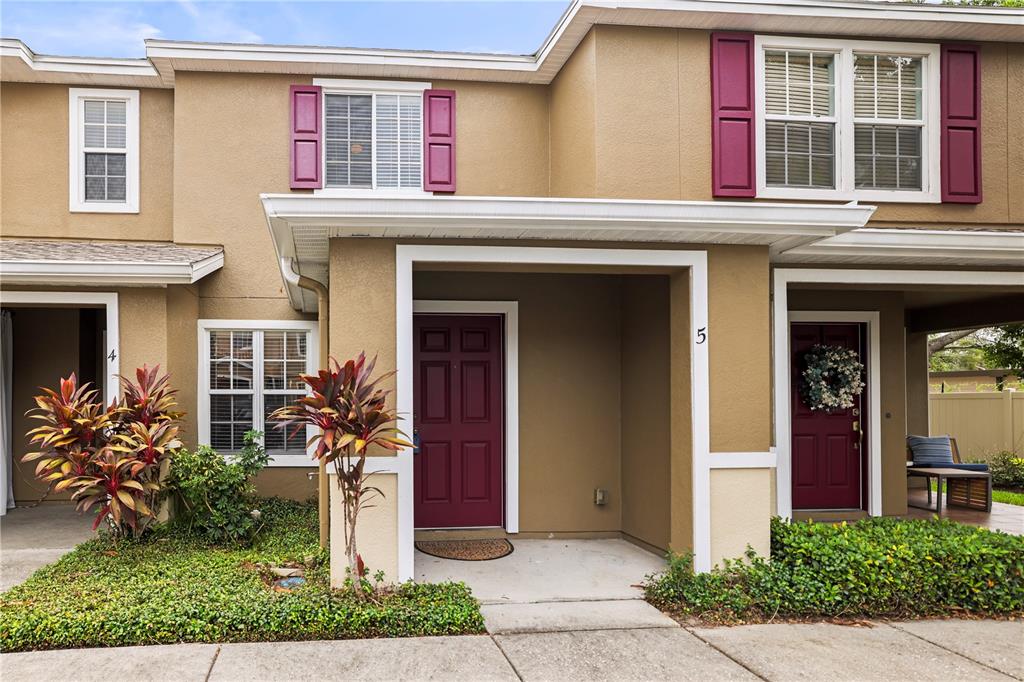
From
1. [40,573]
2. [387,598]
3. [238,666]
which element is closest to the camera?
[238,666]

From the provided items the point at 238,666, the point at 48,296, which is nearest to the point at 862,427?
the point at 238,666

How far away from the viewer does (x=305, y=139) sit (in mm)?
8859

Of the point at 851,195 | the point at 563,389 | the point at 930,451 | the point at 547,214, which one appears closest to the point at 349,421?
the point at 547,214

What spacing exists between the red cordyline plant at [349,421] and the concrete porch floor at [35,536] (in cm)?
282

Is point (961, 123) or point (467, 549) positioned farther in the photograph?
point (961, 123)

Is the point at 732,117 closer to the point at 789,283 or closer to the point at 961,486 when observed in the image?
the point at 789,283

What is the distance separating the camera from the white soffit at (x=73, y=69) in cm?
864

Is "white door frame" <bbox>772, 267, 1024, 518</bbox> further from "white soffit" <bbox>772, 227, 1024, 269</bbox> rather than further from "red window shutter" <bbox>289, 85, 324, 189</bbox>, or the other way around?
"red window shutter" <bbox>289, 85, 324, 189</bbox>

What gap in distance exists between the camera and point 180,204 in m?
8.88

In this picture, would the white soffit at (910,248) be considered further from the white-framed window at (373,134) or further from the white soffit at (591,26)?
the white-framed window at (373,134)

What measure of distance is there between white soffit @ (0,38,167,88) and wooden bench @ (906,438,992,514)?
408 inches

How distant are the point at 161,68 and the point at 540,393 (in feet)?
18.7

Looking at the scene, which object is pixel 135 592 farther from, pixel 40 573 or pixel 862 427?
pixel 862 427

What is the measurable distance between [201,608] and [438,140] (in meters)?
5.81
